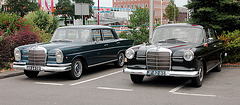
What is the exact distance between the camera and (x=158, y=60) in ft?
24.5

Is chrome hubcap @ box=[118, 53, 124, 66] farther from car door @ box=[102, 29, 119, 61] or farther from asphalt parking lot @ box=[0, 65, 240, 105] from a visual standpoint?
asphalt parking lot @ box=[0, 65, 240, 105]

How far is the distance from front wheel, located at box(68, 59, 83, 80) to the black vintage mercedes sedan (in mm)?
1962

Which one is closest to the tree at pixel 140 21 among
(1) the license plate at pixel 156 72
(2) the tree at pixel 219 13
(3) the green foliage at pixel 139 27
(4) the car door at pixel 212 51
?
(3) the green foliage at pixel 139 27

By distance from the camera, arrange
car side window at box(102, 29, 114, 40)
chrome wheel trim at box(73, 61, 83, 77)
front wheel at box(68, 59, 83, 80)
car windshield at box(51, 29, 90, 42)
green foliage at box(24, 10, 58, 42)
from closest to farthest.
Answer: front wheel at box(68, 59, 83, 80) < chrome wheel trim at box(73, 61, 83, 77) < car windshield at box(51, 29, 90, 42) < car side window at box(102, 29, 114, 40) < green foliage at box(24, 10, 58, 42)

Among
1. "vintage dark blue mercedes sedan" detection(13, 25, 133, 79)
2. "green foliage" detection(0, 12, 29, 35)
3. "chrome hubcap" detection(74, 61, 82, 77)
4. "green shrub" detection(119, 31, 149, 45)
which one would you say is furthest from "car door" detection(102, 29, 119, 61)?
"green foliage" detection(0, 12, 29, 35)

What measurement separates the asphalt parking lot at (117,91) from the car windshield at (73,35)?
129cm

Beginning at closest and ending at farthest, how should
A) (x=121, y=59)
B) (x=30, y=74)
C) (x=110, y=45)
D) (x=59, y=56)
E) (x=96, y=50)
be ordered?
(x=59, y=56), (x=30, y=74), (x=96, y=50), (x=110, y=45), (x=121, y=59)

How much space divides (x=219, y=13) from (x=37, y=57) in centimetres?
1022

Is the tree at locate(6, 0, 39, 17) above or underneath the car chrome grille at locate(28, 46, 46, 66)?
above

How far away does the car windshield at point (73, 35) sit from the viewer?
10.1 metres

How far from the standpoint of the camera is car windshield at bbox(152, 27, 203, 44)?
8562mm

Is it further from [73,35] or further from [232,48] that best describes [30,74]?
[232,48]

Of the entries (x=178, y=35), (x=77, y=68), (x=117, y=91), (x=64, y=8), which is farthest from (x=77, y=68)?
(x=64, y=8)

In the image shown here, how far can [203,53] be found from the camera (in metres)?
8.04
